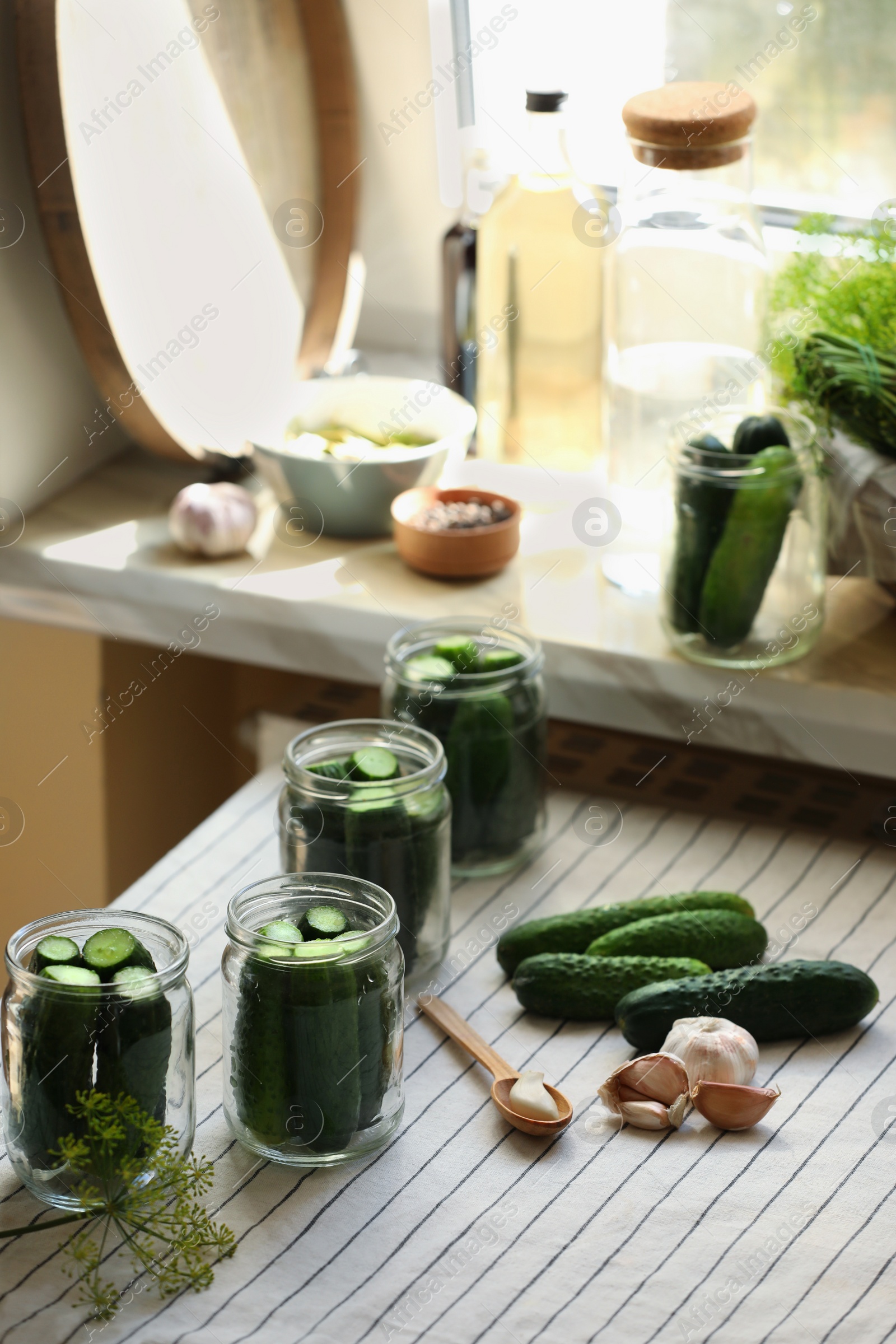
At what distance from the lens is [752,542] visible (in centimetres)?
99

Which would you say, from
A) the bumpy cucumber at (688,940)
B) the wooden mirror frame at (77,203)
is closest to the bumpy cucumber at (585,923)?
the bumpy cucumber at (688,940)

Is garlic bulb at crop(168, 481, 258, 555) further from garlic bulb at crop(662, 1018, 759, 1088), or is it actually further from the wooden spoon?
garlic bulb at crop(662, 1018, 759, 1088)

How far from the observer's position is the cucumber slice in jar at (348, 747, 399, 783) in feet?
2.77

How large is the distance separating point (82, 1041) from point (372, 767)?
0.26m

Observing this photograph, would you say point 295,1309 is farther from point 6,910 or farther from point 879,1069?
point 6,910

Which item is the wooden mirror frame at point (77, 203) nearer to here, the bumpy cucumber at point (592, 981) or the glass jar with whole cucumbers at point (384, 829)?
the glass jar with whole cucumbers at point (384, 829)

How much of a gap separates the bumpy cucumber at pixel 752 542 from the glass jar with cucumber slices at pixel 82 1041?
494mm

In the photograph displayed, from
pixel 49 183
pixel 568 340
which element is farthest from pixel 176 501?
pixel 568 340

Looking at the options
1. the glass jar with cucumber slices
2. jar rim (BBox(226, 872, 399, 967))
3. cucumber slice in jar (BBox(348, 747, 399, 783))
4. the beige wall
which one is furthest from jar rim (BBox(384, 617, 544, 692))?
the beige wall

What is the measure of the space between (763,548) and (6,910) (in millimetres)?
767

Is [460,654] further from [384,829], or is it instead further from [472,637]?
[384,829]

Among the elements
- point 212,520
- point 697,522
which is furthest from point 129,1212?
point 212,520

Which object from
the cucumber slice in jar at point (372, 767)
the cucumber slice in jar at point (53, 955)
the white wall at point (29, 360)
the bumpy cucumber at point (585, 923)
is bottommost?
the bumpy cucumber at point (585, 923)

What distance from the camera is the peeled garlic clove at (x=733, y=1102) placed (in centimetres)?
74
